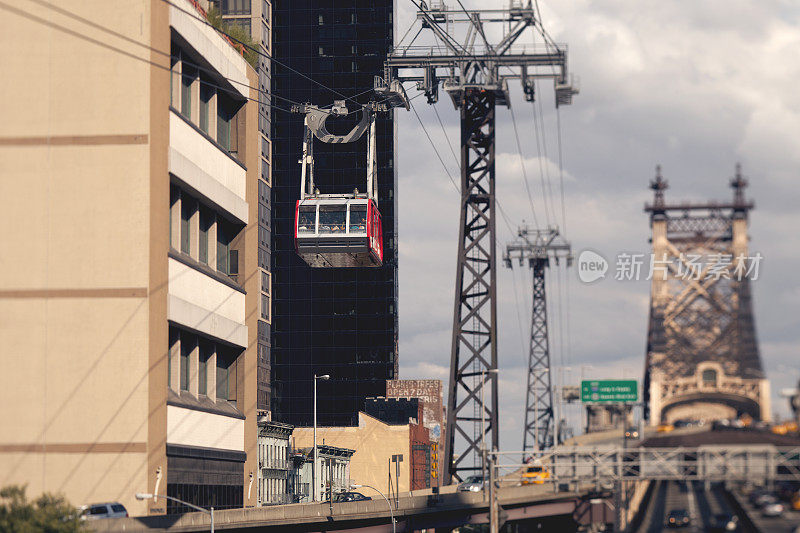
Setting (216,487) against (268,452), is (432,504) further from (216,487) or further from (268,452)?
(268,452)

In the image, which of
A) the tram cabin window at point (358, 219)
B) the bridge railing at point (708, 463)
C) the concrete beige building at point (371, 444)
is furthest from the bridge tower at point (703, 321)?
the concrete beige building at point (371, 444)

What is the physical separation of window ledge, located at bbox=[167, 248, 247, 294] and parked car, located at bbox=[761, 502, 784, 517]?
27.8 m

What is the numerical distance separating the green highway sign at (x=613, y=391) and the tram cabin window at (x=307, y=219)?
18039 mm

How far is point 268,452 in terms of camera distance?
430 ft

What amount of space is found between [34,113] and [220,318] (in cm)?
1546

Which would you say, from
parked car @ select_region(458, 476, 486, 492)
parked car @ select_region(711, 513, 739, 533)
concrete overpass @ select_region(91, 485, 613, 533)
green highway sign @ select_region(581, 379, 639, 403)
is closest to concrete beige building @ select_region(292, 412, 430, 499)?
parked car @ select_region(458, 476, 486, 492)

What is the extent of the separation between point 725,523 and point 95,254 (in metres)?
27.7

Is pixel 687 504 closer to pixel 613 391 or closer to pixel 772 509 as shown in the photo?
pixel 772 509

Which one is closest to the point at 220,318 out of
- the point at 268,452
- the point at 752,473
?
the point at 752,473

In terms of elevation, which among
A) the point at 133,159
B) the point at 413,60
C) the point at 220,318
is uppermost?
the point at 413,60

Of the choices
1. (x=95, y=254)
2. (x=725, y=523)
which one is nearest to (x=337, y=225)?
(x=95, y=254)

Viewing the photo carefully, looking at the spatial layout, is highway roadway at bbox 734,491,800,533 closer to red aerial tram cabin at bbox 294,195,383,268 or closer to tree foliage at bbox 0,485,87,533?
tree foliage at bbox 0,485,87,533

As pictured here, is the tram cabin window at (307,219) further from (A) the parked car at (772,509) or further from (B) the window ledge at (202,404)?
(A) the parked car at (772,509)

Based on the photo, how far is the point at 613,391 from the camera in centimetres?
6469
